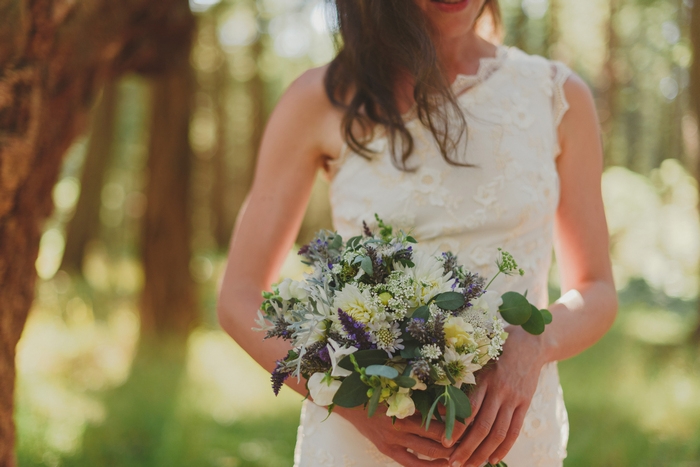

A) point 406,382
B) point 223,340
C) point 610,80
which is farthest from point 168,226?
point 610,80

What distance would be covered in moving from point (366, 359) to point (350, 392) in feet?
0.28

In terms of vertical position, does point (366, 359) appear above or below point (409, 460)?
above

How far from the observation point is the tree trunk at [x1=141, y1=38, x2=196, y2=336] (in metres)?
7.39

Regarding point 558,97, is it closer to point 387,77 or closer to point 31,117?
point 387,77

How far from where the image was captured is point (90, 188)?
43.0 ft

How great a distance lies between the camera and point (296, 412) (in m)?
6.23

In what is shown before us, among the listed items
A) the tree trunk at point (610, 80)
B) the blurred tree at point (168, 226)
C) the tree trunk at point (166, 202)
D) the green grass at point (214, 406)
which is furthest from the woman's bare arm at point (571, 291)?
the tree trunk at point (610, 80)

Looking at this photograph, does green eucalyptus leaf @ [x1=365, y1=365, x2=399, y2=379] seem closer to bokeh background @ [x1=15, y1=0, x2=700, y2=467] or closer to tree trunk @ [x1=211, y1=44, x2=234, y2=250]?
bokeh background @ [x1=15, y1=0, x2=700, y2=467]

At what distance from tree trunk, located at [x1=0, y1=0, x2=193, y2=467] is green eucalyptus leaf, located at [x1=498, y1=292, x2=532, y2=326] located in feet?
5.91

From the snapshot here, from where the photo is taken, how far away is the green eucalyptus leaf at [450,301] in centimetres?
148

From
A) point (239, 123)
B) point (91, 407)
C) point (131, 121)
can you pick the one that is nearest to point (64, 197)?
point (131, 121)

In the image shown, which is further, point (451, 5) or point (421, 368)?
point (451, 5)

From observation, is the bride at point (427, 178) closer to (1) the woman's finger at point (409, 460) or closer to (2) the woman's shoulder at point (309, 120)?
(2) the woman's shoulder at point (309, 120)

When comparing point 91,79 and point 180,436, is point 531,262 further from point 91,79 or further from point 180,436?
point 180,436
